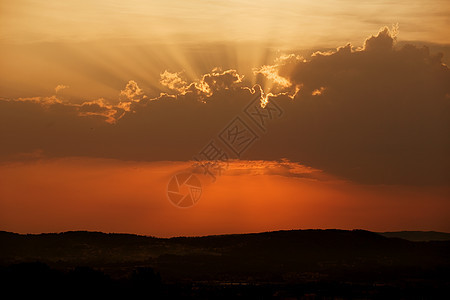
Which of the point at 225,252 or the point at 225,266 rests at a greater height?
the point at 225,252

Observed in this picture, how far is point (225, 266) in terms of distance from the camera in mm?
158875

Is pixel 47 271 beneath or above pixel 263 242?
beneath

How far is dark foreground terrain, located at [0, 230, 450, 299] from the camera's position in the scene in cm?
8838

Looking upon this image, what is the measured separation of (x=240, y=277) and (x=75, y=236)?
70.3m

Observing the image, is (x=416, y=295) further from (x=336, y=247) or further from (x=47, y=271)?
(x=336, y=247)

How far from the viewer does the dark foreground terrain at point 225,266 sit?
88375 millimetres

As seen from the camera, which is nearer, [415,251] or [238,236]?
[415,251]

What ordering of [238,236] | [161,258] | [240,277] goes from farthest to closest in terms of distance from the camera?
[238,236] < [161,258] < [240,277]

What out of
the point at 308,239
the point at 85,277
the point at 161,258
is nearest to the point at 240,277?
the point at 161,258

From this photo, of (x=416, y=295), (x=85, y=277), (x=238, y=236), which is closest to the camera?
(x=85, y=277)

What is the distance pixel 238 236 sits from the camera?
19938 cm

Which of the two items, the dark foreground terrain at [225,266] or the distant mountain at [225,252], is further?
the distant mountain at [225,252]

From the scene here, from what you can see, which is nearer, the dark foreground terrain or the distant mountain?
the dark foreground terrain

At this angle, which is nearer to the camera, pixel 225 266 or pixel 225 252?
pixel 225 266
